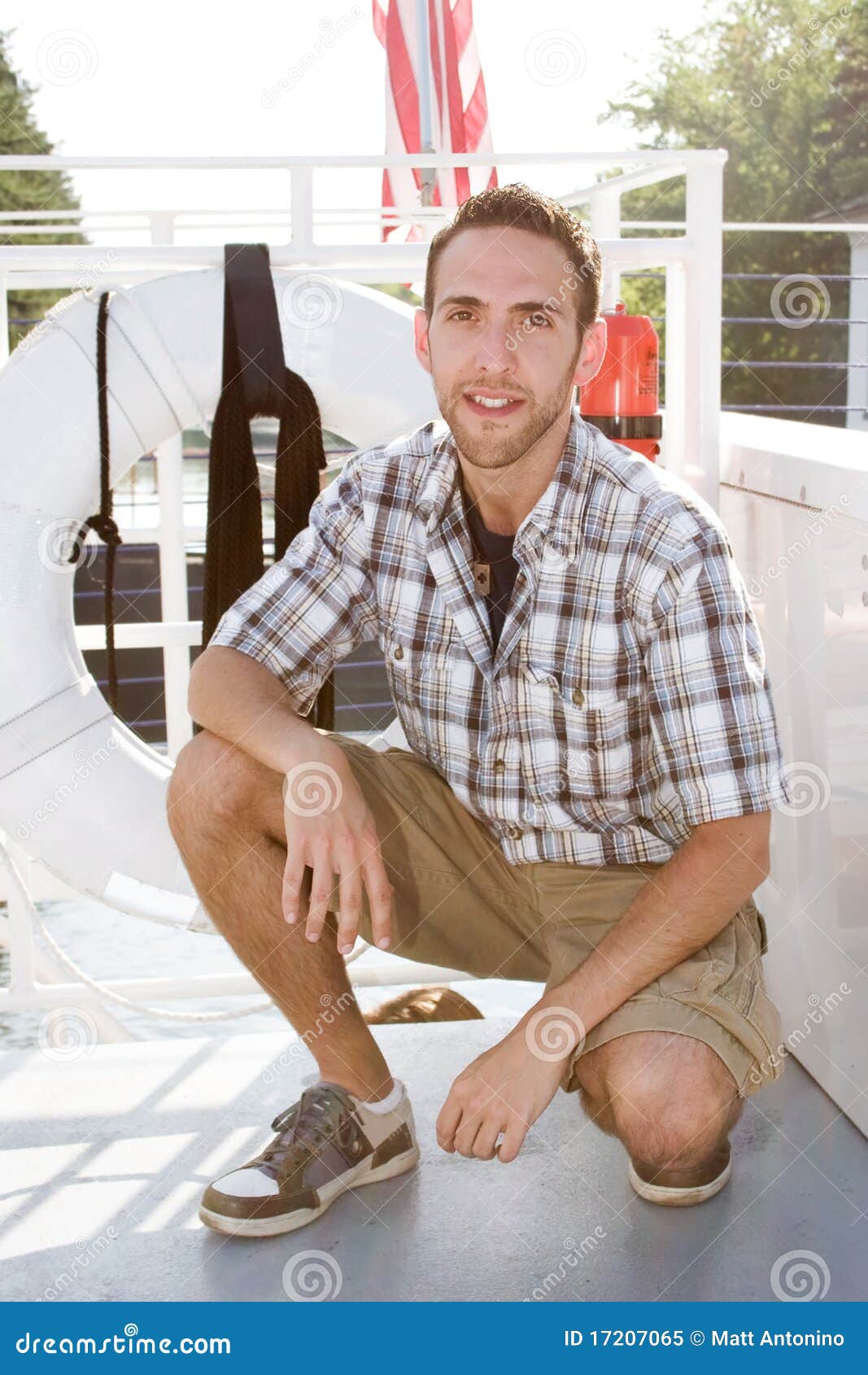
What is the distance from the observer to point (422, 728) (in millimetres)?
1549

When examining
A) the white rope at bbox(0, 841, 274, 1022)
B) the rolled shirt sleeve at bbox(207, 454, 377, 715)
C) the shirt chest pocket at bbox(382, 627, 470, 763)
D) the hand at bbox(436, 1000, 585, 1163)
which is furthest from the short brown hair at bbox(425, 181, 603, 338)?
the white rope at bbox(0, 841, 274, 1022)

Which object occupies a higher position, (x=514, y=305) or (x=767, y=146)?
(x=767, y=146)

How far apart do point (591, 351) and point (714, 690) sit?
0.41 metres

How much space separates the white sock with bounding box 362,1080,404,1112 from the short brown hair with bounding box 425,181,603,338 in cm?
80

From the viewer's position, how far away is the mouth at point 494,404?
4.69 ft

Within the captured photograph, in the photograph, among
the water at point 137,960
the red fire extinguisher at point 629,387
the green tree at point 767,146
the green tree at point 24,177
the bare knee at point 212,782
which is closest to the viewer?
the bare knee at point 212,782

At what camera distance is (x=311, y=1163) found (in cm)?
142

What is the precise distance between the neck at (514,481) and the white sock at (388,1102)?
0.59m

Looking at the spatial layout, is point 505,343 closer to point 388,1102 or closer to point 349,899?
point 349,899

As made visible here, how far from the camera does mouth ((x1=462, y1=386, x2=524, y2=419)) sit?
1430 mm

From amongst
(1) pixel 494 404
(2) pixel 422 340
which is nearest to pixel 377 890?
(1) pixel 494 404

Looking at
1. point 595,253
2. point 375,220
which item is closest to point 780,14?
point 375,220

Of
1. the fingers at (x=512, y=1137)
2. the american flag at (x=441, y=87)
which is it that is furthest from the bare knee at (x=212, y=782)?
the american flag at (x=441, y=87)

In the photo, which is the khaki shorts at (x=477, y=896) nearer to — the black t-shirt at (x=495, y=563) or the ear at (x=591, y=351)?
the black t-shirt at (x=495, y=563)
